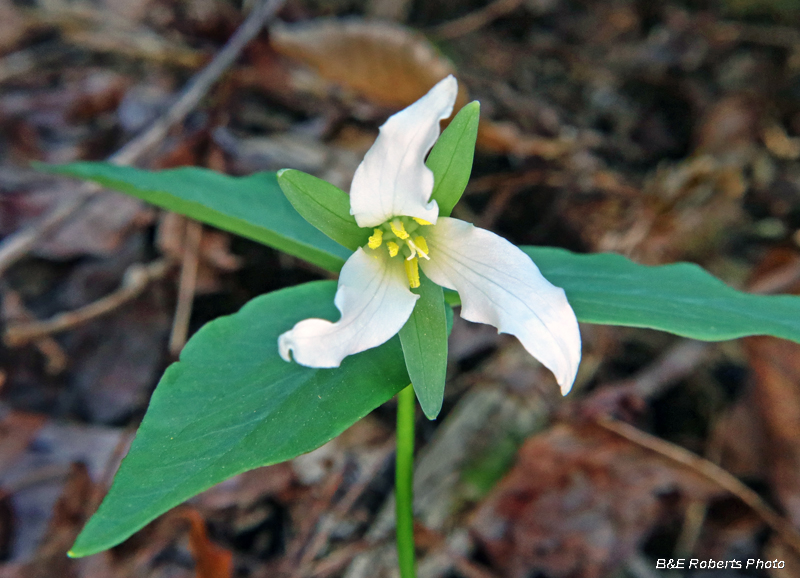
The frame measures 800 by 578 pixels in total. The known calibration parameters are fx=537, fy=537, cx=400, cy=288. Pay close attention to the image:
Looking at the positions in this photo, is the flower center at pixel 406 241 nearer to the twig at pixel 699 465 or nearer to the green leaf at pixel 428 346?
the green leaf at pixel 428 346

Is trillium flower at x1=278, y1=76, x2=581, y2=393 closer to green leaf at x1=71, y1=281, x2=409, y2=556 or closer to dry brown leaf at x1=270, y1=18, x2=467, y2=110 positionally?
green leaf at x1=71, y1=281, x2=409, y2=556

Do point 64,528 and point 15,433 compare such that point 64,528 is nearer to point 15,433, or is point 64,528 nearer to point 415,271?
point 15,433

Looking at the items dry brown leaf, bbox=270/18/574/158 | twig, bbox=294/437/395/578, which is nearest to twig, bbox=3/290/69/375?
twig, bbox=294/437/395/578

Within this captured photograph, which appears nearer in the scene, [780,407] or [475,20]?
[780,407]

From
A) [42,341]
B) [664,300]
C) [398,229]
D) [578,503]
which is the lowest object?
[578,503]

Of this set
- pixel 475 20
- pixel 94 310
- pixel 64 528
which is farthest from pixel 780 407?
pixel 475 20

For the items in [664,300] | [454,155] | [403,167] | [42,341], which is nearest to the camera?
[403,167]
